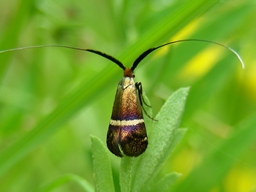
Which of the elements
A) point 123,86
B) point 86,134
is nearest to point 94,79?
point 123,86

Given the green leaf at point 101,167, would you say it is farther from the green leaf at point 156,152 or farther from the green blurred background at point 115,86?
the green blurred background at point 115,86

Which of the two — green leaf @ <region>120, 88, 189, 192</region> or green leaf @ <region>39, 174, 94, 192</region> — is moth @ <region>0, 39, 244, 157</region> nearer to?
green leaf @ <region>120, 88, 189, 192</region>

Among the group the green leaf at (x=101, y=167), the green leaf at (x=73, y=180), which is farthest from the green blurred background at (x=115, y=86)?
the green leaf at (x=101, y=167)

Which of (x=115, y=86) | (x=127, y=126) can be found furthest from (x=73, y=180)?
(x=115, y=86)

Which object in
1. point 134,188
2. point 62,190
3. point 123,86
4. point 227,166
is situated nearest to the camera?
point 134,188

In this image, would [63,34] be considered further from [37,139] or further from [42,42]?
[37,139]

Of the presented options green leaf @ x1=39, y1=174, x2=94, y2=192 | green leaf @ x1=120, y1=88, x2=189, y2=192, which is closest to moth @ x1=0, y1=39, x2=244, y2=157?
green leaf @ x1=120, y1=88, x2=189, y2=192

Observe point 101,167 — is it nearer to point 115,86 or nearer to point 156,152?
point 156,152
